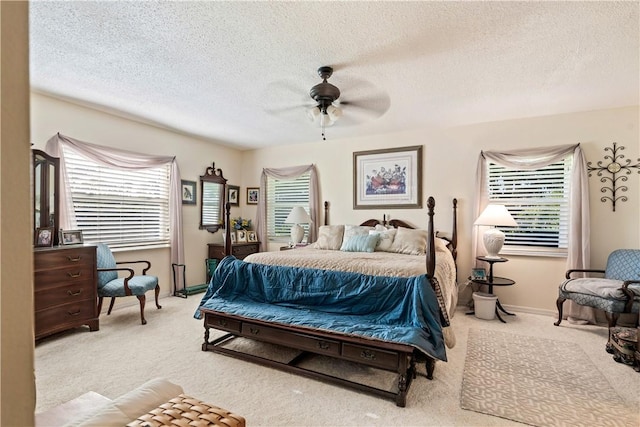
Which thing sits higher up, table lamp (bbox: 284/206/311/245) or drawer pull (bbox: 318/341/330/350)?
table lamp (bbox: 284/206/311/245)

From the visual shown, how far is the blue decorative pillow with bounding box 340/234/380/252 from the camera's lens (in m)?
3.96

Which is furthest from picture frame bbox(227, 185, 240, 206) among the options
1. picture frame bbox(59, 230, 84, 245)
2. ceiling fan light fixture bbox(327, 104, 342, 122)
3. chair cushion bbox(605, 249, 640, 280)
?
chair cushion bbox(605, 249, 640, 280)

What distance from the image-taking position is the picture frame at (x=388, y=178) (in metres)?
4.63

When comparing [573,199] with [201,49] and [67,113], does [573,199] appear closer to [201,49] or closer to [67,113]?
Result: [201,49]

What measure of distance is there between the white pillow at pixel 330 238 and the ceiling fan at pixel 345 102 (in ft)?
4.98

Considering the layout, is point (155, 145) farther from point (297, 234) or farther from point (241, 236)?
point (297, 234)

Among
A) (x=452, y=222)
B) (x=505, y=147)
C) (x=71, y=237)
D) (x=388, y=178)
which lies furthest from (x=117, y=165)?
(x=505, y=147)

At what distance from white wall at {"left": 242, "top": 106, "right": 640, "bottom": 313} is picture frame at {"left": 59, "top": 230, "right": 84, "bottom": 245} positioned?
3414 mm

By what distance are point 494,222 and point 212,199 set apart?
4444 millimetres

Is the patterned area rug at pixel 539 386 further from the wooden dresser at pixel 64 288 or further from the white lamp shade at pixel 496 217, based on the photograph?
the wooden dresser at pixel 64 288

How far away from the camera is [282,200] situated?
579 cm

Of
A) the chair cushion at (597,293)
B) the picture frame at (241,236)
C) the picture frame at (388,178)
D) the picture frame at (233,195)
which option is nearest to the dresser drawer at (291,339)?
the chair cushion at (597,293)

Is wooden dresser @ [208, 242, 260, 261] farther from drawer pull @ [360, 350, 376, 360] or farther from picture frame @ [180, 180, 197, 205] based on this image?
drawer pull @ [360, 350, 376, 360]

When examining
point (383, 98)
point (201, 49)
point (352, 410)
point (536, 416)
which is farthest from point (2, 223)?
point (383, 98)
